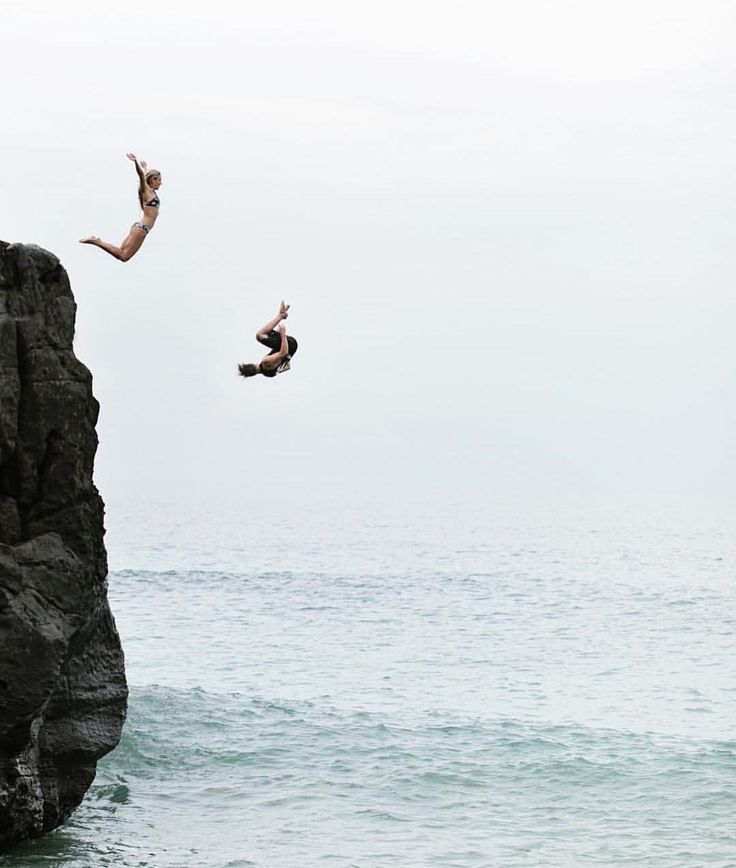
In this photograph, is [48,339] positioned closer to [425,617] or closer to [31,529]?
[31,529]

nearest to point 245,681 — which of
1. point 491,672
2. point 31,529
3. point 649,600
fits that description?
point 491,672

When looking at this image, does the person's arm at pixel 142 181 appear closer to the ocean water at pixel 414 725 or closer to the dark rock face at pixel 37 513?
the dark rock face at pixel 37 513

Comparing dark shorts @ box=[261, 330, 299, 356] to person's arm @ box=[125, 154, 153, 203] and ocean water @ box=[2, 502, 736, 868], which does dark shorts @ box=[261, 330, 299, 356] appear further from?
ocean water @ box=[2, 502, 736, 868]

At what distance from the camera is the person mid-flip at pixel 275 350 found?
17.1m

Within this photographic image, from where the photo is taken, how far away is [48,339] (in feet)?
47.3

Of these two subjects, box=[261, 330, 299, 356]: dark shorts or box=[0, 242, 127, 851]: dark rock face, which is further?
box=[261, 330, 299, 356]: dark shorts

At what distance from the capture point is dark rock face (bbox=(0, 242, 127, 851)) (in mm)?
13875

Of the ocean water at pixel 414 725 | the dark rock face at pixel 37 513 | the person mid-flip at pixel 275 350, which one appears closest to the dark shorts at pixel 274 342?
the person mid-flip at pixel 275 350

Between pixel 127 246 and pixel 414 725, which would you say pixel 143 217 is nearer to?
Answer: pixel 127 246

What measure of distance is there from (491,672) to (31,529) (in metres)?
21.2

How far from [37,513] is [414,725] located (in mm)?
13158

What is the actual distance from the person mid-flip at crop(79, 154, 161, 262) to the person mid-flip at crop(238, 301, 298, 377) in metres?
2.20

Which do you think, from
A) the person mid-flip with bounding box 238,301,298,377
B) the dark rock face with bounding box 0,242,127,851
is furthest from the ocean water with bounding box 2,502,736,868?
the person mid-flip with bounding box 238,301,298,377

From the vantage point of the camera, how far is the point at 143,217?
1616 centimetres
